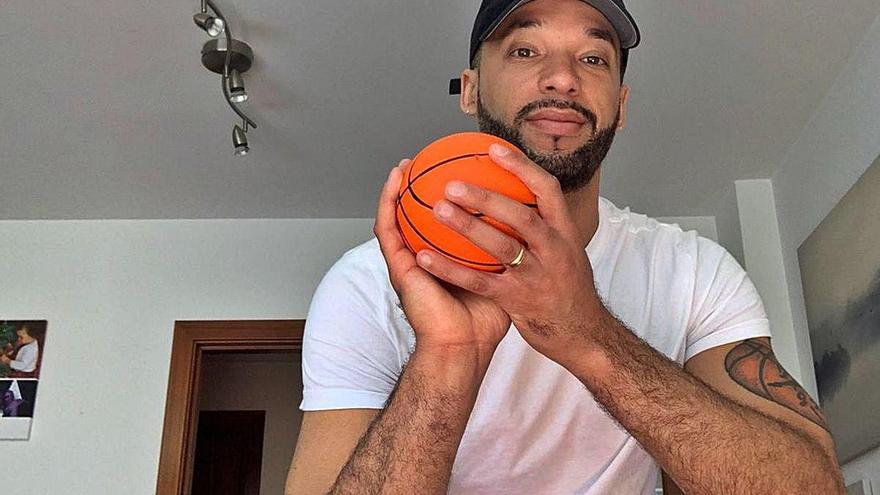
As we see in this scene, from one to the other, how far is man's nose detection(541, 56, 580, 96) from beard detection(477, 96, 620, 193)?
0.02 meters

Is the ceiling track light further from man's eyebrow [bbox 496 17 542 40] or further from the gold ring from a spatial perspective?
the gold ring

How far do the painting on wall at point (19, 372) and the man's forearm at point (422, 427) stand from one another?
2677 mm

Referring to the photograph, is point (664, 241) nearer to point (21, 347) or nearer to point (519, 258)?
point (519, 258)

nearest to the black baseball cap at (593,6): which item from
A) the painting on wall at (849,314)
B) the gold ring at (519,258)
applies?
the gold ring at (519,258)

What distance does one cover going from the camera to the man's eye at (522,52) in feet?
3.85

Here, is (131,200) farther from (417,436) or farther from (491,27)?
(417,436)

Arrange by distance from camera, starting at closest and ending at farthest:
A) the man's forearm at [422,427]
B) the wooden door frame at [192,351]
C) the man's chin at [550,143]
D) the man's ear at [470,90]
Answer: the man's forearm at [422,427] < the man's chin at [550,143] < the man's ear at [470,90] < the wooden door frame at [192,351]

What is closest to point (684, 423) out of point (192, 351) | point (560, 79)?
point (560, 79)

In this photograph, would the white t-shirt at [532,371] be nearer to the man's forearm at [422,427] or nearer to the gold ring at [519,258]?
the man's forearm at [422,427]

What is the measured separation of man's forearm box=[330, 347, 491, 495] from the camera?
0.82 m

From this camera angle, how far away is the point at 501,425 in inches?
44.4

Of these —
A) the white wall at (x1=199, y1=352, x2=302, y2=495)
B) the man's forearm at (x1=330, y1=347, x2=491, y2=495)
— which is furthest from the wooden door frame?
the man's forearm at (x1=330, y1=347, x2=491, y2=495)

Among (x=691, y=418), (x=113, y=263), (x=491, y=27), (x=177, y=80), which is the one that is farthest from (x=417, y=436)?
(x=113, y=263)

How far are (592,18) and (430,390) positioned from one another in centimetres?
64
